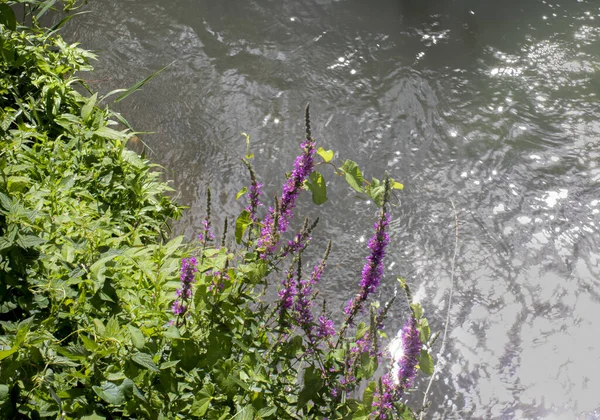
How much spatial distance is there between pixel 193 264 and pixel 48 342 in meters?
0.39

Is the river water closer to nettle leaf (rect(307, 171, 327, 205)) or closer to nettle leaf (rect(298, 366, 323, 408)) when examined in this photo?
nettle leaf (rect(298, 366, 323, 408))

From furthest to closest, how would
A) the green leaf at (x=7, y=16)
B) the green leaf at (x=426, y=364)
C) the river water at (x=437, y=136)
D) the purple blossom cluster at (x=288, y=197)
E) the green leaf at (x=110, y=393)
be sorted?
the river water at (x=437, y=136) < the green leaf at (x=7, y=16) < the purple blossom cluster at (x=288, y=197) < the green leaf at (x=426, y=364) < the green leaf at (x=110, y=393)

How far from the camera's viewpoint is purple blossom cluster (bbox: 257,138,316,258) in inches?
62.2

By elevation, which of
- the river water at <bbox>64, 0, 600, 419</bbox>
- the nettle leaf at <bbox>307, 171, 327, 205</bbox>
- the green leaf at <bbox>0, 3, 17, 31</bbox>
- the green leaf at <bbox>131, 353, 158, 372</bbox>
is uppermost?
the green leaf at <bbox>0, 3, 17, 31</bbox>

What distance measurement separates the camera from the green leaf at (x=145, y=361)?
53.5 inches

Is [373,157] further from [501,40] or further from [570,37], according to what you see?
[570,37]

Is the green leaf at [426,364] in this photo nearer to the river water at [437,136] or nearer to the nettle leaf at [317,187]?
the nettle leaf at [317,187]

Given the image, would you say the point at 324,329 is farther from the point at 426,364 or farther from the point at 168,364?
the point at 168,364

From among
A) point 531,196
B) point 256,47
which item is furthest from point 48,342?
point 256,47

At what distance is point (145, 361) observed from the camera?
1368mm

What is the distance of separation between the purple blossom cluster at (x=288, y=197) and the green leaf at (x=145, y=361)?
40 centimetres

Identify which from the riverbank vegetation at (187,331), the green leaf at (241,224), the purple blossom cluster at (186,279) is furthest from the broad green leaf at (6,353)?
the green leaf at (241,224)

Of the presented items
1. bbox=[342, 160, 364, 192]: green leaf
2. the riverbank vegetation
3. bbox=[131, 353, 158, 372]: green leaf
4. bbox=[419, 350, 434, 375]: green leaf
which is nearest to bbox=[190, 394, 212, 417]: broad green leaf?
the riverbank vegetation

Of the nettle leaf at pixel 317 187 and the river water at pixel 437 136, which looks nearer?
the nettle leaf at pixel 317 187
